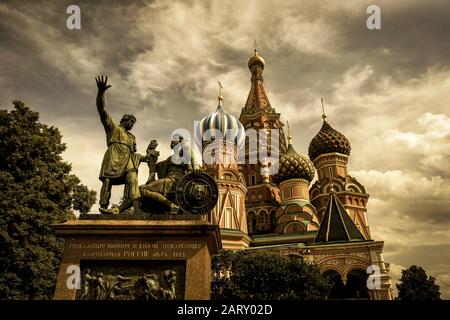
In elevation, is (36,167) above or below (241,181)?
below

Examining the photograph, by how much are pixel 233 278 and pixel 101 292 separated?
18.7 meters

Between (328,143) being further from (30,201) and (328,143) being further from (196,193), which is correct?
(196,193)

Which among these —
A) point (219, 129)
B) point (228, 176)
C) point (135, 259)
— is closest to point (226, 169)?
point (228, 176)

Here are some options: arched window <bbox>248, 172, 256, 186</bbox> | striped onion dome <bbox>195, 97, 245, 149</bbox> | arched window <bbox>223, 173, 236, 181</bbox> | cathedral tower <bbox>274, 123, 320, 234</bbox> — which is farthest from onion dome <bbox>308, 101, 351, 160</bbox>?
arched window <bbox>223, 173, 236, 181</bbox>

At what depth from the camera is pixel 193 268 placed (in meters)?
7.47

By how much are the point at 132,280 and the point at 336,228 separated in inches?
1161

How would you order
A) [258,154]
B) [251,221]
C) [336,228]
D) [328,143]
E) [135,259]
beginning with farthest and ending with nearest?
[258,154] → [328,143] → [251,221] → [336,228] → [135,259]

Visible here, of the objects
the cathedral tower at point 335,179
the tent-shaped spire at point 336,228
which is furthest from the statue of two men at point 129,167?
the cathedral tower at point 335,179

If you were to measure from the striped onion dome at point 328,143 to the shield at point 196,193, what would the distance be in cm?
4621

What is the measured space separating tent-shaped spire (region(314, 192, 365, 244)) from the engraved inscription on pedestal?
27747mm

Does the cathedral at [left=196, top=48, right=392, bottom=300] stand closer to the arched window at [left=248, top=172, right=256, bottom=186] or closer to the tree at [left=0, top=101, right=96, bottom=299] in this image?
the arched window at [left=248, top=172, right=256, bottom=186]

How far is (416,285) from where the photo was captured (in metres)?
55.4
